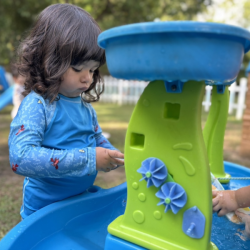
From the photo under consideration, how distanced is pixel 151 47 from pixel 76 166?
0.45 metres

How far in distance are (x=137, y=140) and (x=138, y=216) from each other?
20 centimetres

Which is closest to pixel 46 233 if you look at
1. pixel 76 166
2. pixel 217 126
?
pixel 76 166

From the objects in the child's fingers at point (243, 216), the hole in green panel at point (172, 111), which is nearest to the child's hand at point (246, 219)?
the child's fingers at point (243, 216)

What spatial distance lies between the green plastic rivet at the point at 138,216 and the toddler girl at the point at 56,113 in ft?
0.59

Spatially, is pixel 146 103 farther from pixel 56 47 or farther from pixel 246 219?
pixel 246 219

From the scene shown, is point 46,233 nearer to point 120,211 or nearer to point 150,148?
point 120,211

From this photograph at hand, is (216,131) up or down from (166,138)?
down

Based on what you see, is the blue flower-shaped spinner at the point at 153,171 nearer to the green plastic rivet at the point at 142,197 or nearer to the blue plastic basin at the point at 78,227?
the green plastic rivet at the point at 142,197

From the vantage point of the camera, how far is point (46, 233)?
940mm

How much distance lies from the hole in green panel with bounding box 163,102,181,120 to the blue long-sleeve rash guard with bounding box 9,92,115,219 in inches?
11.0

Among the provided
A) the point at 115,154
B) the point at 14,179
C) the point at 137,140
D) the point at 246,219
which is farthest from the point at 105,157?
the point at 14,179

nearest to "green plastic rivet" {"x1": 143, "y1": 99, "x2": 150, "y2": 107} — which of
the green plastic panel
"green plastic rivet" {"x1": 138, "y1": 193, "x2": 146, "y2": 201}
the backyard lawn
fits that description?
the green plastic panel

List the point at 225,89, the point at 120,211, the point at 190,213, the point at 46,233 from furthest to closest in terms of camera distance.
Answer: the point at 225,89, the point at 120,211, the point at 46,233, the point at 190,213

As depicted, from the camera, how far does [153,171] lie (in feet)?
2.16
